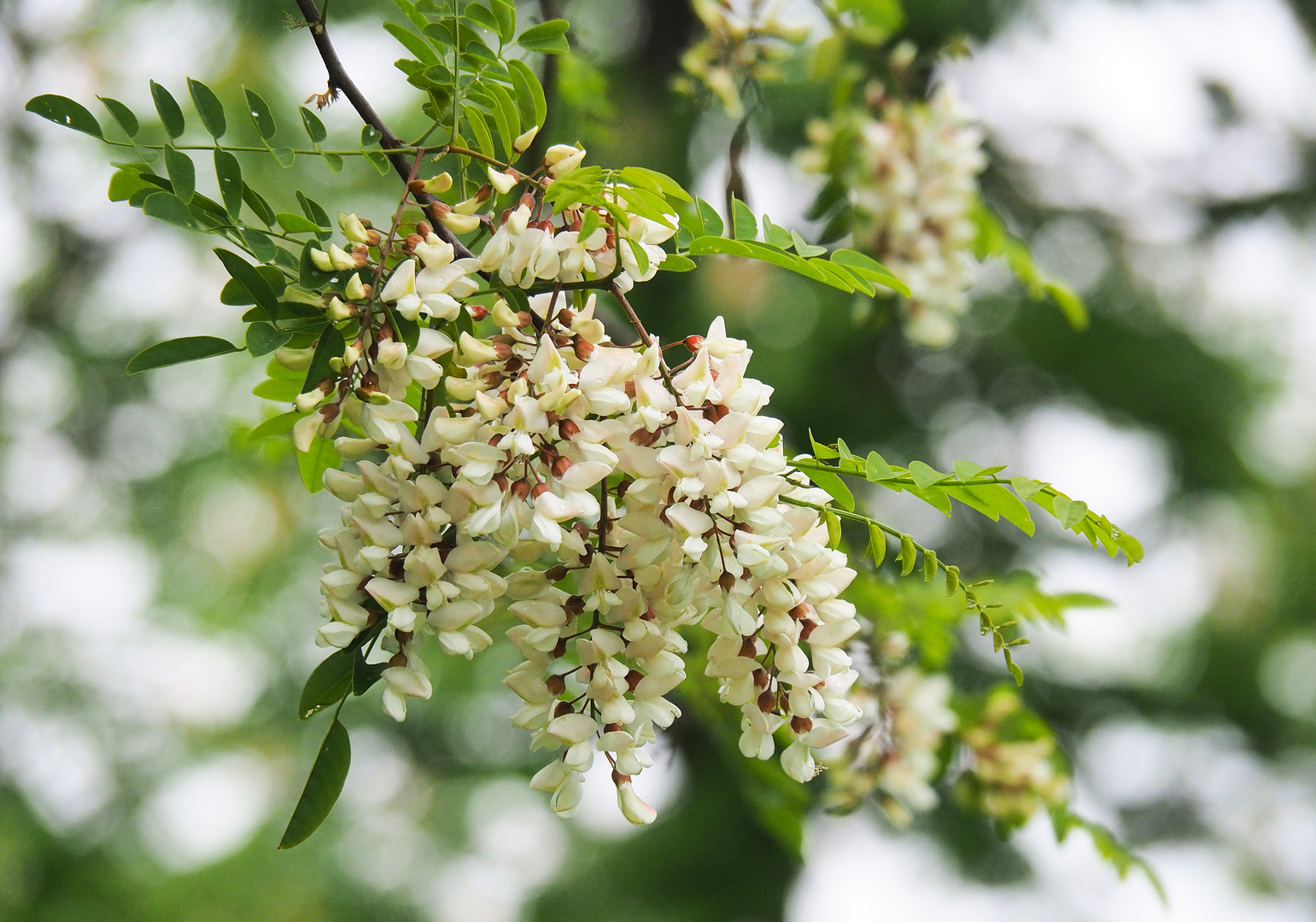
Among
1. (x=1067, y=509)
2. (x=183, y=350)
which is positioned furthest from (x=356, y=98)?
(x=1067, y=509)

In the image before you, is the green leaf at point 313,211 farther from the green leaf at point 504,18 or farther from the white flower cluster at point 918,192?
the white flower cluster at point 918,192

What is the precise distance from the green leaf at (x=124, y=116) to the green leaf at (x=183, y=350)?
9 centimetres

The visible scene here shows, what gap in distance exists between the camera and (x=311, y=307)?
38 centimetres

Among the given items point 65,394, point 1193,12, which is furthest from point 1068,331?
point 65,394

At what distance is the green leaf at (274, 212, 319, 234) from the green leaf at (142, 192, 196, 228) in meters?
0.03

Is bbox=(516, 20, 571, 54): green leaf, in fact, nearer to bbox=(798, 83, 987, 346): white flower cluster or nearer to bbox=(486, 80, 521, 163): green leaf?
bbox=(486, 80, 521, 163): green leaf

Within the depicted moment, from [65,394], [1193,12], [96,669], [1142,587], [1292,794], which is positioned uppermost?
[1193,12]

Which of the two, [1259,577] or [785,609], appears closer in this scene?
[785,609]

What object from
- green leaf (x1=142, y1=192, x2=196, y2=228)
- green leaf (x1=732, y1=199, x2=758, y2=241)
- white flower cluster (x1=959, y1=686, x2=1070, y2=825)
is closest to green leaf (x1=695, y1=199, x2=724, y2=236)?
green leaf (x1=732, y1=199, x2=758, y2=241)

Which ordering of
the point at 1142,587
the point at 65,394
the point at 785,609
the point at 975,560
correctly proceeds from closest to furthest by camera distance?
the point at 785,609 → the point at 975,560 → the point at 1142,587 → the point at 65,394

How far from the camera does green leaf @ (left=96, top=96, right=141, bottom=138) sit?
1.28 feet

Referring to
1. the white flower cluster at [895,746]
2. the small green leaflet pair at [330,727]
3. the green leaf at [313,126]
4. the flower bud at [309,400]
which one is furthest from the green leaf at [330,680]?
the white flower cluster at [895,746]

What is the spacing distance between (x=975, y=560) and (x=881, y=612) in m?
0.99

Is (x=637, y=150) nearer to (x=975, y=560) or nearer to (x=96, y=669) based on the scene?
(x=975, y=560)
